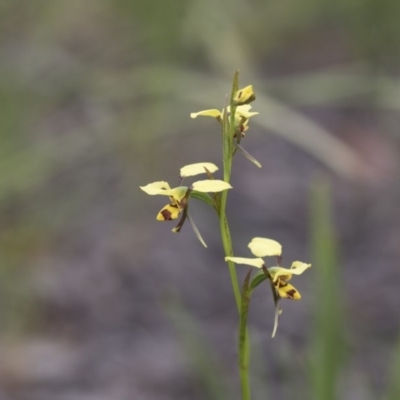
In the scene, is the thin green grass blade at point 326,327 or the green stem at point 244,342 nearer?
the green stem at point 244,342

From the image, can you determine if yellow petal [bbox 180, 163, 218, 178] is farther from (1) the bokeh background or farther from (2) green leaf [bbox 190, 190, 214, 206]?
(1) the bokeh background

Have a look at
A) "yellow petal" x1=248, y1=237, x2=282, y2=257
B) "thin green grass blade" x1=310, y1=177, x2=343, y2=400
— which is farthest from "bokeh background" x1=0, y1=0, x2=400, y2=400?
"yellow petal" x1=248, y1=237, x2=282, y2=257

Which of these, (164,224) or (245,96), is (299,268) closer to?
(245,96)

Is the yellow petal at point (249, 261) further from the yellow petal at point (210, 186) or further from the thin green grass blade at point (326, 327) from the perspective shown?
the thin green grass blade at point (326, 327)

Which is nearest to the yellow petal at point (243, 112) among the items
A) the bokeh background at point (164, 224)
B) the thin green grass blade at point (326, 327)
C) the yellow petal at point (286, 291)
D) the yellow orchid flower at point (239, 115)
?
the yellow orchid flower at point (239, 115)

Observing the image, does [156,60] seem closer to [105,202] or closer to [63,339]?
[105,202]
